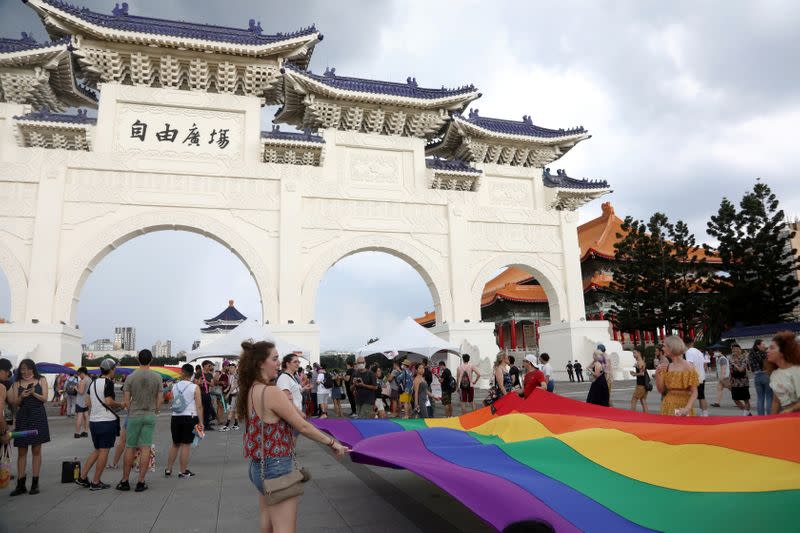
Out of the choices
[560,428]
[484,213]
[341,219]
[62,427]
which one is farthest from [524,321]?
[560,428]

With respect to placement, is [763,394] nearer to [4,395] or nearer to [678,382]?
[678,382]

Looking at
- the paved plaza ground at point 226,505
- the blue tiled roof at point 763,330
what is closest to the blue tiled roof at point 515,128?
the blue tiled roof at point 763,330

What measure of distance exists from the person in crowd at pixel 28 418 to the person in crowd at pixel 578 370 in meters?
18.9

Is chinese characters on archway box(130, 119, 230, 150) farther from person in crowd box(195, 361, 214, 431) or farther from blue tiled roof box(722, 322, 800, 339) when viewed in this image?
blue tiled roof box(722, 322, 800, 339)

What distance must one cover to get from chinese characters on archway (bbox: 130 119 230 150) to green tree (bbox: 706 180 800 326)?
24734 millimetres

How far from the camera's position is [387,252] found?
19.9m

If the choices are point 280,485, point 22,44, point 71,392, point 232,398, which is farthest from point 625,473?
point 22,44

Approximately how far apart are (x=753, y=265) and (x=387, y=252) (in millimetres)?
20519

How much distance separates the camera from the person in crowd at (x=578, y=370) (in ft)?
69.1

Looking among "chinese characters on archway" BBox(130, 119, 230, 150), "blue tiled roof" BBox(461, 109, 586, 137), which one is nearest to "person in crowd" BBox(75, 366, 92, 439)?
"chinese characters on archway" BBox(130, 119, 230, 150)

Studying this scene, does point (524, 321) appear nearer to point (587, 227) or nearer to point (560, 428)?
point (587, 227)

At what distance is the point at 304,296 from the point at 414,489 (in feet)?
43.1

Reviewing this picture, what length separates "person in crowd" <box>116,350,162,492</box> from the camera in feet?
19.1

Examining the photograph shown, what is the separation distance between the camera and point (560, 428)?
5.32 meters
